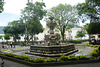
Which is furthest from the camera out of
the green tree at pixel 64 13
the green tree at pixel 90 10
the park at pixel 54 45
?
the green tree at pixel 64 13

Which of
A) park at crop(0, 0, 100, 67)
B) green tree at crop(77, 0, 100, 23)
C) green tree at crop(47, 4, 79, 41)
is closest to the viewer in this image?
park at crop(0, 0, 100, 67)

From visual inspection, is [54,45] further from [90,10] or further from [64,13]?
[64,13]

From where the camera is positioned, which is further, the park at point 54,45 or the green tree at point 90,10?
the green tree at point 90,10

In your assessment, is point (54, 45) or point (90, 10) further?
point (90, 10)

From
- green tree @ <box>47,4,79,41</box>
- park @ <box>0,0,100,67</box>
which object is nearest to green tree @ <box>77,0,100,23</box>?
park @ <box>0,0,100,67</box>

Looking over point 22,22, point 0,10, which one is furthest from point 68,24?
point 0,10

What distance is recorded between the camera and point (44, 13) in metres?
33.7

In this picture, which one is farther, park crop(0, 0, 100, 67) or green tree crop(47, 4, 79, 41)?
green tree crop(47, 4, 79, 41)

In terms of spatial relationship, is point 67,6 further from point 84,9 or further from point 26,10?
point 26,10

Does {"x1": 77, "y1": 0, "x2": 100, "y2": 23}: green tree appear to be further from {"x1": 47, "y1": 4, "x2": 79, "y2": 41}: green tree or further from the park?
{"x1": 47, "y1": 4, "x2": 79, "y2": 41}: green tree

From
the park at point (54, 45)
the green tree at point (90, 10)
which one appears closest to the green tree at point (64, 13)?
the park at point (54, 45)

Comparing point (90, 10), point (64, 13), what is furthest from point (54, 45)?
point (64, 13)

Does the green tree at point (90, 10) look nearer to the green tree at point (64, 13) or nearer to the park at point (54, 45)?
the park at point (54, 45)

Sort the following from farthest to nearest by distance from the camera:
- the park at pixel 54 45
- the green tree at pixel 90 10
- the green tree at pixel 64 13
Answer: the green tree at pixel 64 13
the green tree at pixel 90 10
the park at pixel 54 45
